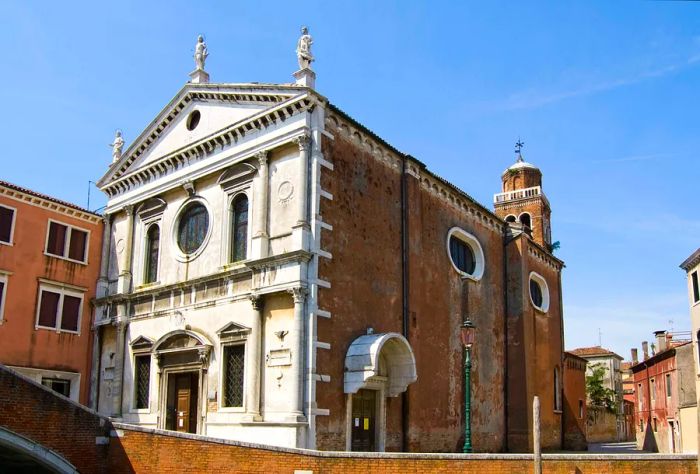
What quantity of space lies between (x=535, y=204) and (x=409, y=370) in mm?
21002

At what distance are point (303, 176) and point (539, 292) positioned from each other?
17268 mm

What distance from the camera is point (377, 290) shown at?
2031 cm

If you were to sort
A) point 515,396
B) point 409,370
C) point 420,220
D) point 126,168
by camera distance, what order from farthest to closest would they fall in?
point 515,396 < point 126,168 < point 420,220 < point 409,370

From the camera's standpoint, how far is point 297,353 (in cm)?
1759

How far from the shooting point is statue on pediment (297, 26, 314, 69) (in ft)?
64.7

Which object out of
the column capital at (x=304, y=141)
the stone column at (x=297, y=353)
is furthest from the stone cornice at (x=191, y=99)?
the stone column at (x=297, y=353)

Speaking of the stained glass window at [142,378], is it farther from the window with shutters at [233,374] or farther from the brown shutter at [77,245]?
the brown shutter at [77,245]

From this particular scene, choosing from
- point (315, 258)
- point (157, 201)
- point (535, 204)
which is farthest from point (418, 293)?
point (535, 204)

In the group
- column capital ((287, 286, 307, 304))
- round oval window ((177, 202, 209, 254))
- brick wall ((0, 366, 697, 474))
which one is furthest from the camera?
round oval window ((177, 202, 209, 254))

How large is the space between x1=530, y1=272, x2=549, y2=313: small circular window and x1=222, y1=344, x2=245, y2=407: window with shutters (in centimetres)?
1607

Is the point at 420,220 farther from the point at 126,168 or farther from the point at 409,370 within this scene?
the point at 126,168

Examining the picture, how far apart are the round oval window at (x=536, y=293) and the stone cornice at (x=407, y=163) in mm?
4390

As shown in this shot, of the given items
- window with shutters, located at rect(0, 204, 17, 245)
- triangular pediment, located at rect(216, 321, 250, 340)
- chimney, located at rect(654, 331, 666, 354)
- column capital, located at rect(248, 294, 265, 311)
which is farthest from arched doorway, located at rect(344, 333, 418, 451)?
chimney, located at rect(654, 331, 666, 354)

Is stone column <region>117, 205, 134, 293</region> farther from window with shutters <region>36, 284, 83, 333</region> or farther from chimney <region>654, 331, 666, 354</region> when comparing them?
chimney <region>654, 331, 666, 354</region>
